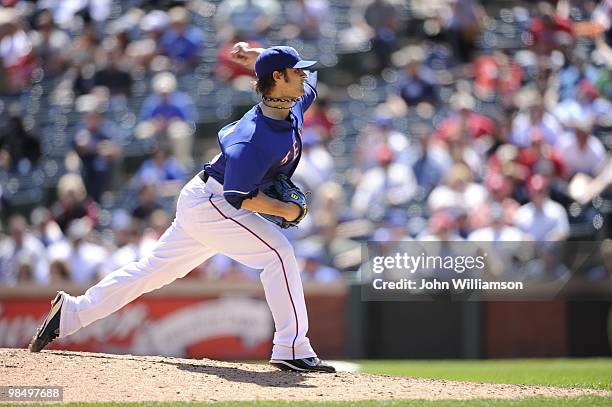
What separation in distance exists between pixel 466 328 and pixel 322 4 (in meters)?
6.26

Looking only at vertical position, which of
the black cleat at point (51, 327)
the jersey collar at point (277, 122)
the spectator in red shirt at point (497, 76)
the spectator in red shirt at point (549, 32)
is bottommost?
the black cleat at point (51, 327)

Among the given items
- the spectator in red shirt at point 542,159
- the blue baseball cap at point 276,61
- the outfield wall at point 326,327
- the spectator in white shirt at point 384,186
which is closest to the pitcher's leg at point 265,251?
the blue baseball cap at point 276,61

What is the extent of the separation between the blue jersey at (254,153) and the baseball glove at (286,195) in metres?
0.04

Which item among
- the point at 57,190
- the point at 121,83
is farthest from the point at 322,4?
the point at 57,190

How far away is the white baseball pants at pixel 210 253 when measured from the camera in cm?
699

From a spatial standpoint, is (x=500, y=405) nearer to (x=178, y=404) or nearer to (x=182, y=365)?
(x=178, y=404)

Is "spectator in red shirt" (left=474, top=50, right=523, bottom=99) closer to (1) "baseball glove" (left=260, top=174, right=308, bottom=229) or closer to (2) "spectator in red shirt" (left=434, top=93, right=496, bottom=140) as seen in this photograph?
(2) "spectator in red shirt" (left=434, top=93, right=496, bottom=140)

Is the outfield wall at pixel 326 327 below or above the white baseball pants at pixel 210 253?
below

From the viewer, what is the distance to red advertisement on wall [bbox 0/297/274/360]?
1271cm

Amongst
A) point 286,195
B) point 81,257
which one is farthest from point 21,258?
point 286,195

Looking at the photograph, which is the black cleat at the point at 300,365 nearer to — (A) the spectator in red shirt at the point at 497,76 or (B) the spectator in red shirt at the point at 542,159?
(B) the spectator in red shirt at the point at 542,159

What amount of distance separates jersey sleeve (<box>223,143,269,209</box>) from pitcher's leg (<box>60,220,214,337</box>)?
704 mm

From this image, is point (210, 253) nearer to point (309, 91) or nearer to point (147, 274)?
point (147, 274)

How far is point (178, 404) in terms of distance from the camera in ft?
20.2
